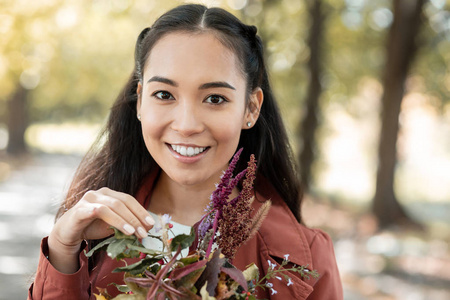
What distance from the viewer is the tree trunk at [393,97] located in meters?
9.34

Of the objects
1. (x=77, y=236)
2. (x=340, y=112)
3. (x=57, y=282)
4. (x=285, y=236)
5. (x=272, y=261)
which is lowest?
(x=57, y=282)

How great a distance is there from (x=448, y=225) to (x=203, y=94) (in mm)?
10609

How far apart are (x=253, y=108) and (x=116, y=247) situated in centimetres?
97

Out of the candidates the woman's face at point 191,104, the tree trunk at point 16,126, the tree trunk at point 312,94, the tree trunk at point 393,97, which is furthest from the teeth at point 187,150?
the tree trunk at point 16,126

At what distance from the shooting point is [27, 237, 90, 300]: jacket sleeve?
1745 millimetres

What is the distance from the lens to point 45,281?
Answer: 177 cm

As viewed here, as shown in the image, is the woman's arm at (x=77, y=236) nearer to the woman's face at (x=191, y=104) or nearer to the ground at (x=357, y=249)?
the woman's face at (x=191, y=104)

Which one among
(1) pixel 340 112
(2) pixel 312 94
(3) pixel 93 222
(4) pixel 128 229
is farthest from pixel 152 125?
(1) pixel 340 112

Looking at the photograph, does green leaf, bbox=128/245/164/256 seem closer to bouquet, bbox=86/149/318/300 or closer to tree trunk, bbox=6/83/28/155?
bouquet, bbox=86/149/318/300

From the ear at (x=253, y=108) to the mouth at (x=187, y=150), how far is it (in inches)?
11.7

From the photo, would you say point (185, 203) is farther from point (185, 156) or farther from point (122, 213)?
point (122, 213)

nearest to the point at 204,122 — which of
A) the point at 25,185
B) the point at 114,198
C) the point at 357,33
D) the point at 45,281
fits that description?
the point at 114,198

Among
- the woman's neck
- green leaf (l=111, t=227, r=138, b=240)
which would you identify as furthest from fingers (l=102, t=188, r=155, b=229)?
the woman's neck

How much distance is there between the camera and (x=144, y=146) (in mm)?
2361
